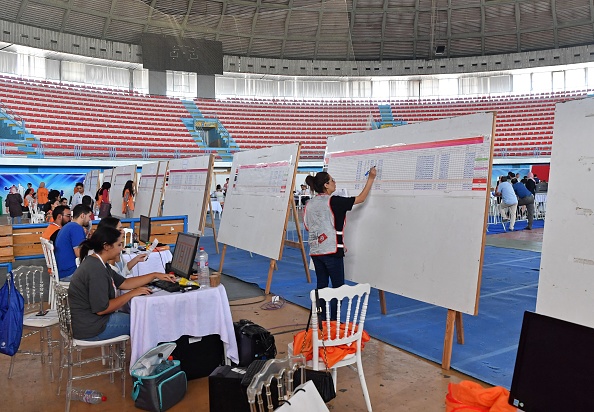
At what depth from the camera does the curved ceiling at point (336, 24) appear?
21266 millimetres

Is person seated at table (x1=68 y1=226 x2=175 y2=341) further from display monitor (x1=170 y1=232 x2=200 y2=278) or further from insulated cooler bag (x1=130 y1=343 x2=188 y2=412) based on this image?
display monitor (x1=170 y1=232 x2=200 y2=278)

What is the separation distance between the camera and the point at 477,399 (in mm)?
1915

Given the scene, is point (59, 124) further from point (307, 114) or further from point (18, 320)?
point (18, 320)

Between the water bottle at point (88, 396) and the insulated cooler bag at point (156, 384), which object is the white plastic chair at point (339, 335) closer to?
the insulated cooler bag at point (156, 384)

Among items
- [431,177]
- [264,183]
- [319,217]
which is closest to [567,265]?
[431,177]

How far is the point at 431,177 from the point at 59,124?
839 inches

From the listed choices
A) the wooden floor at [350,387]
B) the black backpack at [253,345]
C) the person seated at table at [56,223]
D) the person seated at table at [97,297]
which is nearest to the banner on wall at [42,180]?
the person seated at table at [56,223]

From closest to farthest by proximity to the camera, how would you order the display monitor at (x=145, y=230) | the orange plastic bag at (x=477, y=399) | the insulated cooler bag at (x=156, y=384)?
the orange plastic bag at (x=477, y=399) → the insulated cooler bag at (x=156, y=384) → the display monitor at (x=145, y=230)

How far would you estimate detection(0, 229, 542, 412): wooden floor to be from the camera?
3199mm

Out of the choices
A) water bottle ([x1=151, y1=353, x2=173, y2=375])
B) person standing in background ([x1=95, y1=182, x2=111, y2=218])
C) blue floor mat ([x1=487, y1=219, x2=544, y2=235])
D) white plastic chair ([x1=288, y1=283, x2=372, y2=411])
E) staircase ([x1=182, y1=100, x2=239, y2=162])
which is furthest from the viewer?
staircase ([x1=182, y1=100, x2=239, y2=162])

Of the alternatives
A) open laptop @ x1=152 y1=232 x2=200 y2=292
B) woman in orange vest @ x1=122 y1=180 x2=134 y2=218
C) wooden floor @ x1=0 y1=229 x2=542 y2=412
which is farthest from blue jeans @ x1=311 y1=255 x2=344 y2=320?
woman in orange vest @ x1=122 y1=180 x2=134 y2=218

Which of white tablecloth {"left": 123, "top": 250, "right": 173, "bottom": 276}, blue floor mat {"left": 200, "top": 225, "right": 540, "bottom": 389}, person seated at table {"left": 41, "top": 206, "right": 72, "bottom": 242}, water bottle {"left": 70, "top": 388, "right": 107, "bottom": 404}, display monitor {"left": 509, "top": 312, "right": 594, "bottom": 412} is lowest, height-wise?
water bottle {"left": 70, "top": 388, "right": 107, "bottom": 404}

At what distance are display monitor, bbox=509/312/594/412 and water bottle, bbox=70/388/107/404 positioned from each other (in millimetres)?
2807

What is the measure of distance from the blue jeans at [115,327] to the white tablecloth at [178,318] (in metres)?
0.08
